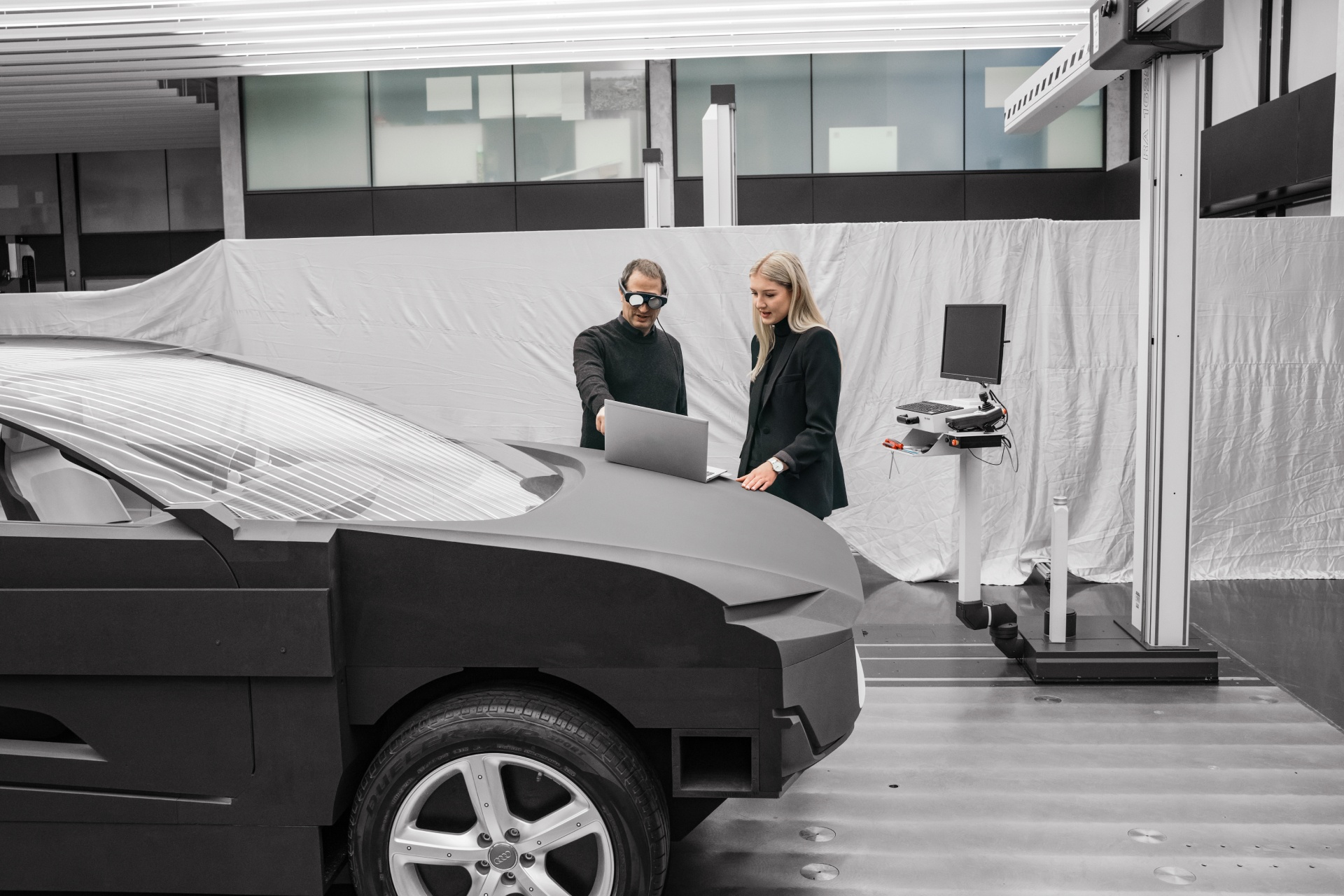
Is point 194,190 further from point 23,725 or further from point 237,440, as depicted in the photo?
point 23,725

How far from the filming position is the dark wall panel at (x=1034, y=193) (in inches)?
493

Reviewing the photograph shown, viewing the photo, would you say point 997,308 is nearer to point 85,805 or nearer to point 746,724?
point 746,724

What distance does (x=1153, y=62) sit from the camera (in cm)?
406

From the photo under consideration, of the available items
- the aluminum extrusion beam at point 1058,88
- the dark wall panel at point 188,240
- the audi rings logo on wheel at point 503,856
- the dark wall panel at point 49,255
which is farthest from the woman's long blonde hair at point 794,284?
the dark wall panel at point 49,255

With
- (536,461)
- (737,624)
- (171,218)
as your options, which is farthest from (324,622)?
(171,218)

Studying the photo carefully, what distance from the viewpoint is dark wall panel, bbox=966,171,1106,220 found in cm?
1252

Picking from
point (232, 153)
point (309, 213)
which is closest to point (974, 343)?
point (309, 213)

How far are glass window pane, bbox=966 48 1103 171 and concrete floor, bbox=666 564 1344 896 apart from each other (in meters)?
9.12

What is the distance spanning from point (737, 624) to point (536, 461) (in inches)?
44.8

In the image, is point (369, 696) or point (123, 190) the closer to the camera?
point (369, 696)

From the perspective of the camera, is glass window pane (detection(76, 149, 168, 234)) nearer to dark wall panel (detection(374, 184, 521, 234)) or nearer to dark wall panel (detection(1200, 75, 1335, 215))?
dark wall panel (detection(374, 184, 521, 234))

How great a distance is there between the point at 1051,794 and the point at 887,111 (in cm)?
1081

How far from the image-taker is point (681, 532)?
236 cm

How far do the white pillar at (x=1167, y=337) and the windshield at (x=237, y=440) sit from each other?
2640 millimetres
